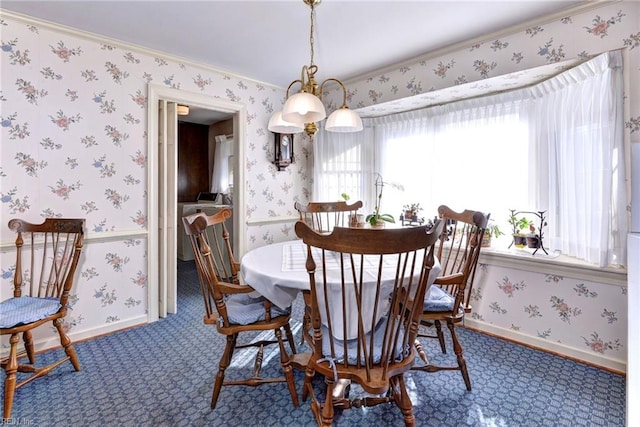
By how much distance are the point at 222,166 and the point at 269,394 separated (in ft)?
13.2

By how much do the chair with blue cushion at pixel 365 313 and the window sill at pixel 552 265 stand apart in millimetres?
1344

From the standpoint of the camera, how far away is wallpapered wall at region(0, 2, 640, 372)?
7.00 feet

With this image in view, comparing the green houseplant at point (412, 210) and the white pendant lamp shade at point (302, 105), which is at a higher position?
the white pendant lamp shade at point (302, 105)

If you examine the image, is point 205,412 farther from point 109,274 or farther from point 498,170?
point 498,170

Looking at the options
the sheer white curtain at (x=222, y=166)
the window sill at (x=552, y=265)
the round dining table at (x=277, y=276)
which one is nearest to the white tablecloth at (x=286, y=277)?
the round dining table at (x=277, y=276)

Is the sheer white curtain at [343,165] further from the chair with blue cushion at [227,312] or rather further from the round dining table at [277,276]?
the chair with blue cushion at [227,312]

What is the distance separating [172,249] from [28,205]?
107cm

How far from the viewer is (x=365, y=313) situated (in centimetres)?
142

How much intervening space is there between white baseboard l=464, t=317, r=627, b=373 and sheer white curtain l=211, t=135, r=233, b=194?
394 cm

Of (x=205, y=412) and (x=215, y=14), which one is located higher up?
(x=215, y=14)

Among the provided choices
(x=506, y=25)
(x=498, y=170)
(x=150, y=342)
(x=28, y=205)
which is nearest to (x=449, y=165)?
(x=498, y=170)

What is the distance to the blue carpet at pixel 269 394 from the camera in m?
1.66

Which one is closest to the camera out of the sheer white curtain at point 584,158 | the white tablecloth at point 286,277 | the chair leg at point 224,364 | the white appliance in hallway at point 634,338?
the white appliance in hallway at point 634,338

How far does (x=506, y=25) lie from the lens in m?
2.33
